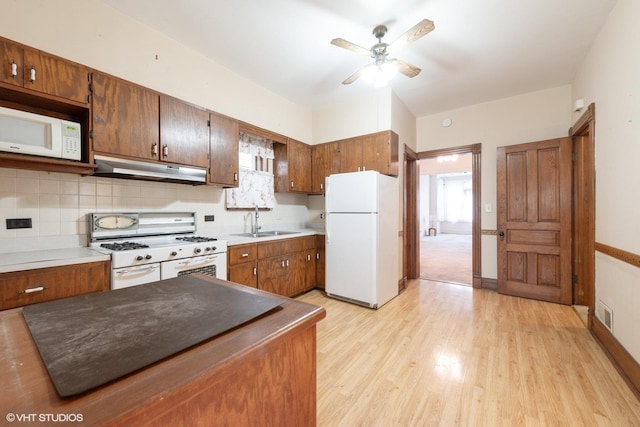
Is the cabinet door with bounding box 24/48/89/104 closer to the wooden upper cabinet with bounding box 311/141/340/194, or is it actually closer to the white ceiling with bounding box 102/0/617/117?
the white ceiling with bounding box 102/0/617/117

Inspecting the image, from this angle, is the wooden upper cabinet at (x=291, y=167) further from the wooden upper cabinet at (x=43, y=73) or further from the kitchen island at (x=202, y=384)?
the kitchen island at (x=202, y=384)

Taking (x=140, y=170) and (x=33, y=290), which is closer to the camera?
(x=33, y=290)

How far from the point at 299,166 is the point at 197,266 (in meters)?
2.10

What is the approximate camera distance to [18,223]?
6.07ft

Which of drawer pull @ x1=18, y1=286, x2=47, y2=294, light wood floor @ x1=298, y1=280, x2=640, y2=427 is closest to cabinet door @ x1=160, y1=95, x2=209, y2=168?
drawer pull @ x1=18, y1=286, x2=47, y2=294

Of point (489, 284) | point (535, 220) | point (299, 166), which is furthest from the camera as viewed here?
point (299, 166)

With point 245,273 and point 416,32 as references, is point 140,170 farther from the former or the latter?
point 416,32

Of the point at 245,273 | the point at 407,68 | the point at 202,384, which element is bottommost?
the point at 245,273

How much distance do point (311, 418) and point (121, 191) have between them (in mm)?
2509

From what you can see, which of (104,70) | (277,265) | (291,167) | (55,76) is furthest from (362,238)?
(55,76)

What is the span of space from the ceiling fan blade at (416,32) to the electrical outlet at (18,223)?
121 inches

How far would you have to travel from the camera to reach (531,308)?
303cm

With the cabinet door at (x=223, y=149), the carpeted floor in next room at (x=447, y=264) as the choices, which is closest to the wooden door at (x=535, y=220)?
the carpeted floor in next room at (x=447, y=264)

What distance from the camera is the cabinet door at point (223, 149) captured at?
2.71m
